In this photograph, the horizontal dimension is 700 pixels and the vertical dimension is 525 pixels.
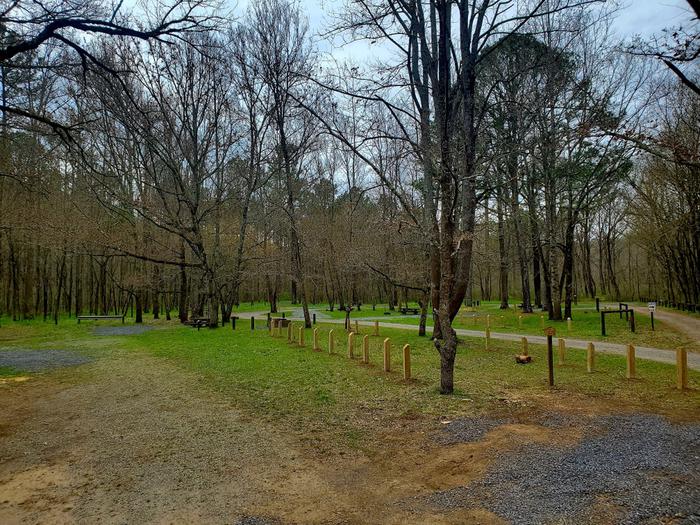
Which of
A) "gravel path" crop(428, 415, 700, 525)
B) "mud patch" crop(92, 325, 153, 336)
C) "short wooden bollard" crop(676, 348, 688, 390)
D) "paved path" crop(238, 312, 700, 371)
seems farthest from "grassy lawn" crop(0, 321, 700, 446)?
"mud patch" crop(92, 325, 153, 336)

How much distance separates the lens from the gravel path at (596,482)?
3.37 meters

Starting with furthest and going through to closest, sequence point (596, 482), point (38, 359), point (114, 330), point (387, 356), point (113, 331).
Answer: point (114, 330) → point (113, 331) → point (38, 359) → point (387, 356) → point (596, 482)

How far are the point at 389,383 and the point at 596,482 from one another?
15.6 ft

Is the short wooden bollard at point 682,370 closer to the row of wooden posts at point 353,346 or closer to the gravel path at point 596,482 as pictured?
the gravel path at point 596,482

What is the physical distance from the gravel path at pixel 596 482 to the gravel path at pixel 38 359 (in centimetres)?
1063

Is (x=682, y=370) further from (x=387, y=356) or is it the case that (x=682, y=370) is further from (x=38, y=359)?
(x=38, y=359)

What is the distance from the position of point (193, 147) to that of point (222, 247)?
6284 millimetres

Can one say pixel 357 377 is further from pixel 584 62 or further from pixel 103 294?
pixel 103 294

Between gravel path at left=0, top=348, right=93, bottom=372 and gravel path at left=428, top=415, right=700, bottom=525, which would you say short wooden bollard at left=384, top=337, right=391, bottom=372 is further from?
gravel path at left=0, top=348, right=93, bottom=372

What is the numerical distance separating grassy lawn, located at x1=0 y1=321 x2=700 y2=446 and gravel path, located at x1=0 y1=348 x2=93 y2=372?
2.44ft

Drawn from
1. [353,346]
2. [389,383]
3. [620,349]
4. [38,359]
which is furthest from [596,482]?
[38,359]

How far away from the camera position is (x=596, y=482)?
386cm

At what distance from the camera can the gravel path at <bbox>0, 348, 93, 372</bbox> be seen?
35.8ft

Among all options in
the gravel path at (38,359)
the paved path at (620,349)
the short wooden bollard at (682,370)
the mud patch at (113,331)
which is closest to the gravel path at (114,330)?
the mud patch at (113,331)
